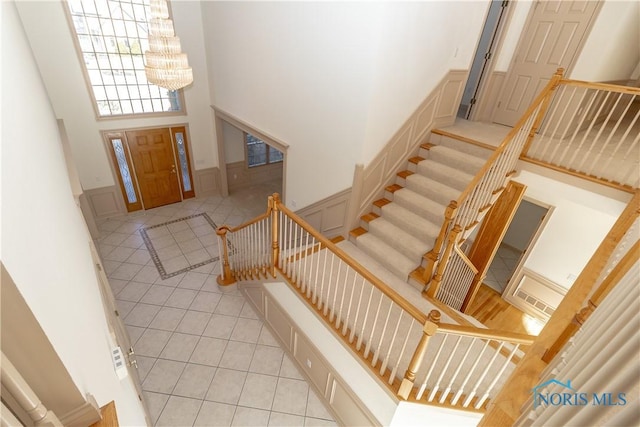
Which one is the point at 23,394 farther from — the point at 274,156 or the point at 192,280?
the point at 274,156

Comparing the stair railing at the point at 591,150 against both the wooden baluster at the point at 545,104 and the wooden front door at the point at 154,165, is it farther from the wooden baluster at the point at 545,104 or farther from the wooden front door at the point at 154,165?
the wooden front door at the point at 154,165

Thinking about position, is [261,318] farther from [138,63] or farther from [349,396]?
[138,63]

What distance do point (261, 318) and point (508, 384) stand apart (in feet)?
12.9

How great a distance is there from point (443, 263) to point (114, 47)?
7099 millimetres

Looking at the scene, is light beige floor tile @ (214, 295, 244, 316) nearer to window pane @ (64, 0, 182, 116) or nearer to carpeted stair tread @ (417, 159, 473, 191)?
carpeted stair tread @ (417, 159, 473, 191)

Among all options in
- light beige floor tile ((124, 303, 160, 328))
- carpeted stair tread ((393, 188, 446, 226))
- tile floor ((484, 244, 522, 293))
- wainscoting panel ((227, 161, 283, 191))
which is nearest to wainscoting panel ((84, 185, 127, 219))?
wainscoting panel ((227, 161, 283, 191))

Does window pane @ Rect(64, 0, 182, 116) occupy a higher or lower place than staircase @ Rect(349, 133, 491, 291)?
higher

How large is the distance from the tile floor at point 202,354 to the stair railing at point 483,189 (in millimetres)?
2307

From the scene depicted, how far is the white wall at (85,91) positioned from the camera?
524 cm

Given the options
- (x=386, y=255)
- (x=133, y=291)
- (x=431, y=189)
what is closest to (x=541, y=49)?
(x=431, y=189)

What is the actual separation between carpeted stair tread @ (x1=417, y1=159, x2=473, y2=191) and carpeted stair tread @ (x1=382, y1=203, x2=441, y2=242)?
0.71m

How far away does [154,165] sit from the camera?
288 inches

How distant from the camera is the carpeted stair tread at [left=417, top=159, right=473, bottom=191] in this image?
4.61 metres

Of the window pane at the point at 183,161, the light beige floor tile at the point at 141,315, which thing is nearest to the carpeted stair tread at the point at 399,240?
the light beige floor tile at the point at 141,315
